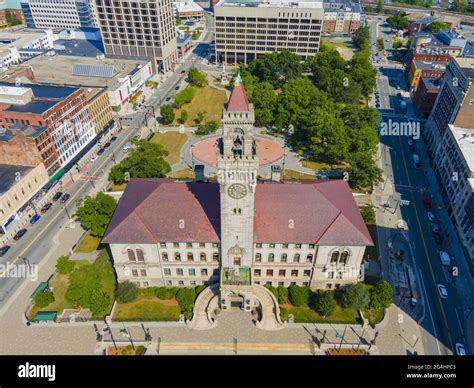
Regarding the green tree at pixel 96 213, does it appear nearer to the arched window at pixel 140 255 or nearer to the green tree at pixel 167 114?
the arched window at pixel 140 255

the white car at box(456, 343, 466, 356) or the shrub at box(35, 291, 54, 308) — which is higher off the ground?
the shrub at box(35, 291, 54, 308)

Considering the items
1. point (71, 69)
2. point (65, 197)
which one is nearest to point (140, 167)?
point (65, 197)

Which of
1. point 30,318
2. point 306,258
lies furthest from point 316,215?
point 30,318

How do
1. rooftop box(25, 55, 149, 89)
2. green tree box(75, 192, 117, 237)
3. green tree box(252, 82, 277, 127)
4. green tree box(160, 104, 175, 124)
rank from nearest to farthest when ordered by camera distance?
green tree box(75, 192, 117, 237)
green tree box(252, 82, 277, 127)
green tree box(160, 104, 175, 124)
rooftop box(25, 55, 149, 89)

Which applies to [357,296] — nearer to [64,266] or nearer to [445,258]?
[445,258]

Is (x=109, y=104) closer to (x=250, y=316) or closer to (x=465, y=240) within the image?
(x=250, y=316)

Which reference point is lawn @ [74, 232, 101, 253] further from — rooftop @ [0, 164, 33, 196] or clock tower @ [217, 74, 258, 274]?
clock tower @ [217, 74, 258, 274]

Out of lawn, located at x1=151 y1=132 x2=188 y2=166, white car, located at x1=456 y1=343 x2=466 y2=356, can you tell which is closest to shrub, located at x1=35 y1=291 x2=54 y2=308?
lawn, located at x1=151 y1=132 x2=188 y2=166
